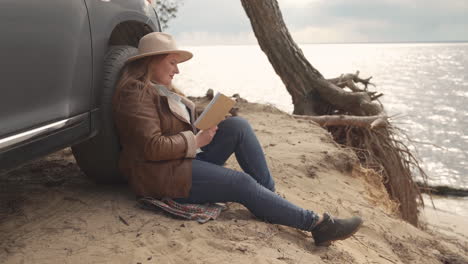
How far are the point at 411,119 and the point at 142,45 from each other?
32.5 m

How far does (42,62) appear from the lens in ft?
8.41

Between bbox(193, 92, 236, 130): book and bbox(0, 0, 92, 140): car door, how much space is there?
74cm

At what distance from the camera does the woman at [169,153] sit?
3.00m

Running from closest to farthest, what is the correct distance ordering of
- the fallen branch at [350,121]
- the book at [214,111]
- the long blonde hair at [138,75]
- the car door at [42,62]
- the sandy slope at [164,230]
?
1. the car door at [42,62]
2. the sandy slope at [164,230]
3. the book at [214,111]
4. the long blonde hair at [138,75]
5. the fallen branch at [350,121]

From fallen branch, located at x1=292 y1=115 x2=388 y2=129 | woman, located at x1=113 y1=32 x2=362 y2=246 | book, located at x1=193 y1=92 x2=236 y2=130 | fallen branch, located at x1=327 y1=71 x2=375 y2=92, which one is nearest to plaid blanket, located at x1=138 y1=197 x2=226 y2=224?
woman, located at x1=113 y1=32 x2=362 y2=246

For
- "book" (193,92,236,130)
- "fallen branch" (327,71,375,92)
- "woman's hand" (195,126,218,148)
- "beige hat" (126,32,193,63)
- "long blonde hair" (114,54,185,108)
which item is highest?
"beige hat" (126,32,193,63)

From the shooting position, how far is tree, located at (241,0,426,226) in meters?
7.33

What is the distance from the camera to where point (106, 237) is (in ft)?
9.37

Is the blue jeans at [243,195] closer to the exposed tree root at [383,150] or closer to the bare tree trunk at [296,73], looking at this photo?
the exposed tree root at [383,150]

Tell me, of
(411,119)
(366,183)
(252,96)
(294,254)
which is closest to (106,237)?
(294,254)

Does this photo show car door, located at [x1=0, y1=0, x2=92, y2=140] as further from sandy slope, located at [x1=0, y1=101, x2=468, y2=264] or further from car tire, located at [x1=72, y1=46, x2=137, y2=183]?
sandy slope, located at [x1=0, y1=101, x2=468, y2=264]

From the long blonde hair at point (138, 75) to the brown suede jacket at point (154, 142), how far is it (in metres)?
0.02

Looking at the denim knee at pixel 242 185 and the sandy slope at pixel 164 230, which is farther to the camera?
the denim knee at pixel 242 185

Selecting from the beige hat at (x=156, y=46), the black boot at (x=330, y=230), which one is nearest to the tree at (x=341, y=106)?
the black boot at (x=330, y=230)
